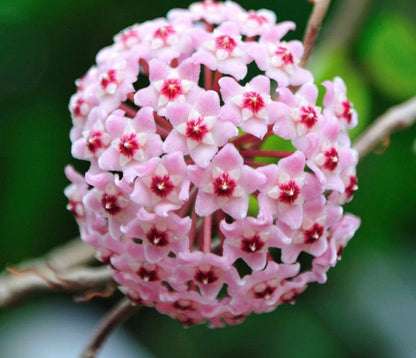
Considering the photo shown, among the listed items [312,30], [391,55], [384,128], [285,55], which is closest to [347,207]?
[391,55]

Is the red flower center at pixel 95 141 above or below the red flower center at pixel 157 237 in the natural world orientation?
above

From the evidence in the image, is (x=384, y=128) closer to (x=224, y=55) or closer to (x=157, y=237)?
(x=224, y=55)

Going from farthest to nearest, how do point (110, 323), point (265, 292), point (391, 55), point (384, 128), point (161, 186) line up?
point (391, 55) < point (384, 128) < point (110, 323) < point (265, 292) < point (161, 186)

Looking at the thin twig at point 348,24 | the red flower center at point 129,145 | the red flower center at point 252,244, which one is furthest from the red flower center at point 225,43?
the thin twig at point 348,24

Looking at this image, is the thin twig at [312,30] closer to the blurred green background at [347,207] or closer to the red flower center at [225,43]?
the red flower center at [225,43]

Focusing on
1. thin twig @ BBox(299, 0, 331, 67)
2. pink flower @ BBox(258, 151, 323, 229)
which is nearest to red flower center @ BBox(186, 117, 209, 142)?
pink flower @ BBox(258, 151, 323, 229)

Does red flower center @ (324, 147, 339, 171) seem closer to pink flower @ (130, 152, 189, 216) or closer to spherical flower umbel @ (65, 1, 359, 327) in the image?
spherical flower umbel @ (65, 1, 359, 327)
